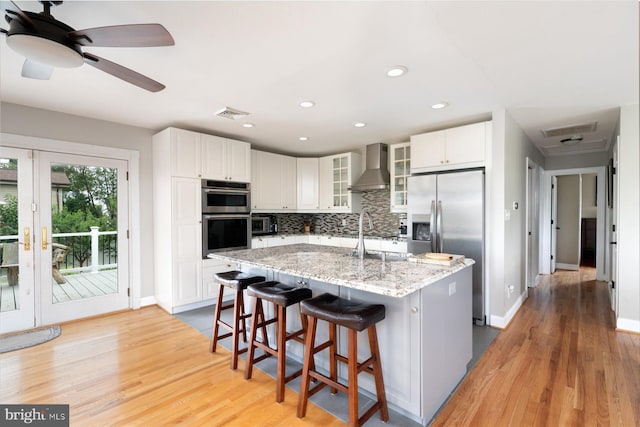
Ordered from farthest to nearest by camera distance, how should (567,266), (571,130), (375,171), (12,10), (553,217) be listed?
(567,266) < (553,217) < (375,171) < (571,130) < (12,10)

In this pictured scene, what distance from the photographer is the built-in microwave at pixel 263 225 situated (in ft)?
16.7

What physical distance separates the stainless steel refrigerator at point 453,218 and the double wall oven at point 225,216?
91.3 inches

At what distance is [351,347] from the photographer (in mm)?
1756

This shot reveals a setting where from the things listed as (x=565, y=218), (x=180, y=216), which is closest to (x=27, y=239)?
(x=180, y=216)

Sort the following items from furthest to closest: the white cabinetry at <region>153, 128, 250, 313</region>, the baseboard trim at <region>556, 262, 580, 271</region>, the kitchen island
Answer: the baseboard trim at <region>556, 262, 580, 271</region> < the white cabinetry at <region>153, 128, 250, 313</region> < the kitchen island

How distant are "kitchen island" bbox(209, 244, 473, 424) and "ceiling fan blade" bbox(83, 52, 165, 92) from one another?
1.44m

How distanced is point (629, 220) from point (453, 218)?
167cm

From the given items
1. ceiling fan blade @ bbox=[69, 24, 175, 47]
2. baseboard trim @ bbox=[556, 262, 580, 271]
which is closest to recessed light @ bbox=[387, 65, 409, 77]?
ceiling fan blade @ bbox=[69, 24, 175, 47]

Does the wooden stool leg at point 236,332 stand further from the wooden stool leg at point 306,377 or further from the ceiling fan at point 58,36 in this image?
the ceiling fan at point 58,36

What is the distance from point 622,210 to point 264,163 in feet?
14.9

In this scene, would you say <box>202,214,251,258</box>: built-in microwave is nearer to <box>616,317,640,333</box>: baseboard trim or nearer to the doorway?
<box>616,317,640,333</box>: baseboard trim

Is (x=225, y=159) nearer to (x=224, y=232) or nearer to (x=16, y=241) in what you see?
(x=224, y=232)

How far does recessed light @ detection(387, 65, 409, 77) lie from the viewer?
229cm

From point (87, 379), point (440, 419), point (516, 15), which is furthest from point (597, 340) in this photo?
point (87, 379)
